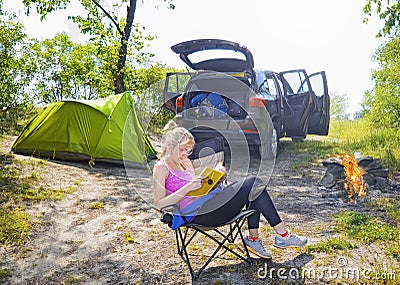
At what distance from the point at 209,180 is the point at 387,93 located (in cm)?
807

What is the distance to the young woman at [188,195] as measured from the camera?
9.87 ft

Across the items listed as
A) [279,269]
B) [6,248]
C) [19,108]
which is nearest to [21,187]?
[6,248]

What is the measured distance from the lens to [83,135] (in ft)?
23.4

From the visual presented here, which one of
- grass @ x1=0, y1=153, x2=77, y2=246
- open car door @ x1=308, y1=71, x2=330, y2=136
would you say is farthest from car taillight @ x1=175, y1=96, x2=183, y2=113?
open car door @ x1=308, y1=71, x2=330, y2=136

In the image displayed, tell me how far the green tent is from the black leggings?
417 cm

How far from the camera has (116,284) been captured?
10.0 feet

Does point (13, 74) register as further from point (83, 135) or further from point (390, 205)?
point (390, 205)

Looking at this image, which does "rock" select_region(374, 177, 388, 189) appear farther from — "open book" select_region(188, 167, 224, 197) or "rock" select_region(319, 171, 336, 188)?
"open book" select_region(188, 167, 224, 197)

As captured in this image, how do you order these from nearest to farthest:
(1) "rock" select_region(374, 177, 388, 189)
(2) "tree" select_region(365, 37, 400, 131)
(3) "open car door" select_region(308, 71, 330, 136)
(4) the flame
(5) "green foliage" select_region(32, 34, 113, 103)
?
(4) the flame → (1) "rock" select_region(374, 177, 388, 189) → (3) "open car door" select_region(308, 71, 330, 136) → (2) "tree" select_region(365, 37, 400, 131) → (5) "green foliage" select_region(32, 34, 113, 103)

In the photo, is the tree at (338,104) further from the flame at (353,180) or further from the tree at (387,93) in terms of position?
the flame at (353,180)

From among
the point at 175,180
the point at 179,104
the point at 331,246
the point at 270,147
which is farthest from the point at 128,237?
the point at 270,147

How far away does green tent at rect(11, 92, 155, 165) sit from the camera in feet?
23.2

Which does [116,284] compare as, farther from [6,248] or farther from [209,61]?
[209,61]

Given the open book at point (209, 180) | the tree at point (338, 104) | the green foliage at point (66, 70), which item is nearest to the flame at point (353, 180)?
the open book at point (209, 180)
